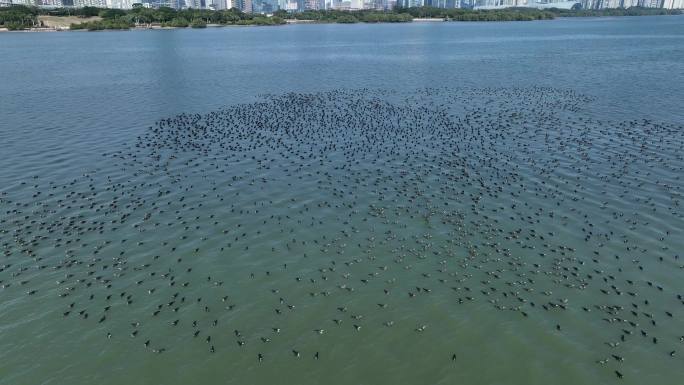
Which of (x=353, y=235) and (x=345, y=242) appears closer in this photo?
(x=345, y=242)

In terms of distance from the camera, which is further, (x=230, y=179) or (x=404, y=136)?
(x=404, y=136)

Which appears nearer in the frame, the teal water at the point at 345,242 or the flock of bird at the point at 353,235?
the teal water at the point at 345,242

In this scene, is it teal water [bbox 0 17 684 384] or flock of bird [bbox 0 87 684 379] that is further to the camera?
flock of bird [bbox 0 87 684 379]

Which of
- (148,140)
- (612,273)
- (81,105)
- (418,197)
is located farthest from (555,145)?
(81,105)

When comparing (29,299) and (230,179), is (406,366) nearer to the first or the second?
(29,299)
